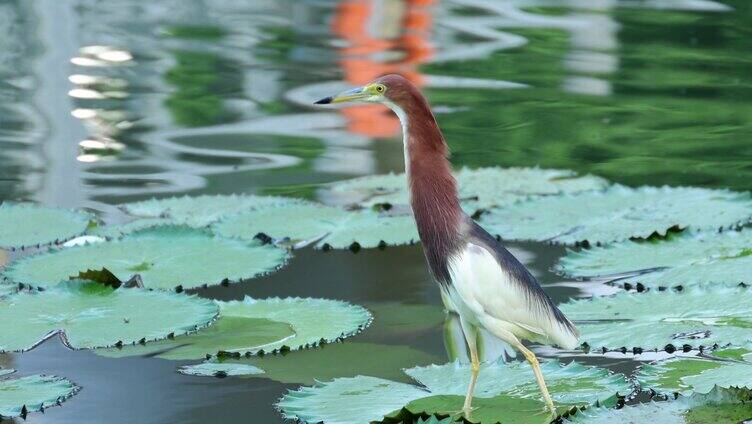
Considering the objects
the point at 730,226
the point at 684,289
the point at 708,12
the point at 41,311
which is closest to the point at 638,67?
the point at 708,12

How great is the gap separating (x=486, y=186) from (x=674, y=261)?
4.05 feet

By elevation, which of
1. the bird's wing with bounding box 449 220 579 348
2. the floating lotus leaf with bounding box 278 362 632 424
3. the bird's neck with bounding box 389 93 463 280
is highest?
the bird's neck with bounding box 389 93 463 280

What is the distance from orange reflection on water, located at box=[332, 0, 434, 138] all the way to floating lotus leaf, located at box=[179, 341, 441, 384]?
3030 millimetres

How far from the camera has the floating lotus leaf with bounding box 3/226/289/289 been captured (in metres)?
4.42

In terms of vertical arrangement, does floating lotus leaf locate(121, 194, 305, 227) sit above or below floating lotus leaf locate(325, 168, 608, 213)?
below

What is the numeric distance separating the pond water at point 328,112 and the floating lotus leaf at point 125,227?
0.79ft

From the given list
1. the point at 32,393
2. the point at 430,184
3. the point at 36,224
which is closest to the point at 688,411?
the point at 430,184

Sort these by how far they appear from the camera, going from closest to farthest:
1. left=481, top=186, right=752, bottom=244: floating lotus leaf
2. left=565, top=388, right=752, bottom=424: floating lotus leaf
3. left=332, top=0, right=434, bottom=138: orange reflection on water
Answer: left=565, top=388, right=752, bottom=424: floating lotus leaf < left=481, top=186, right=752, bottom=244: floating lotus leaf < left=332, top=0, right=434, bottom=138: orange reflection on water

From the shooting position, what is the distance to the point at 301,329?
3955mm

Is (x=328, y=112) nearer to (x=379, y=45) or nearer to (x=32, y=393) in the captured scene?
(x=379, y=45)

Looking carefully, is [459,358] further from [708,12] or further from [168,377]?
[708,12]

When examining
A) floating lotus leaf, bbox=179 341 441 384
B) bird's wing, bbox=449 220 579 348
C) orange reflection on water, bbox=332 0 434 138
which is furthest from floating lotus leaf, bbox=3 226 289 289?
orange reflection on water, bbox=332 0 434 138

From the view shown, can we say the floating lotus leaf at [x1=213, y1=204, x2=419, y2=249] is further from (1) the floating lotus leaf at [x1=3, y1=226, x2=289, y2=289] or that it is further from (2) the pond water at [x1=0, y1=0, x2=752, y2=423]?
(1) the floating lotus leaf at [x1=3, y1=226, x2=289, y2=289]

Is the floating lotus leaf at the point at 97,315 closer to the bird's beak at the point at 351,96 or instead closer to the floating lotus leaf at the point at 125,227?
the floating lotus leaf at the point at 125,227
